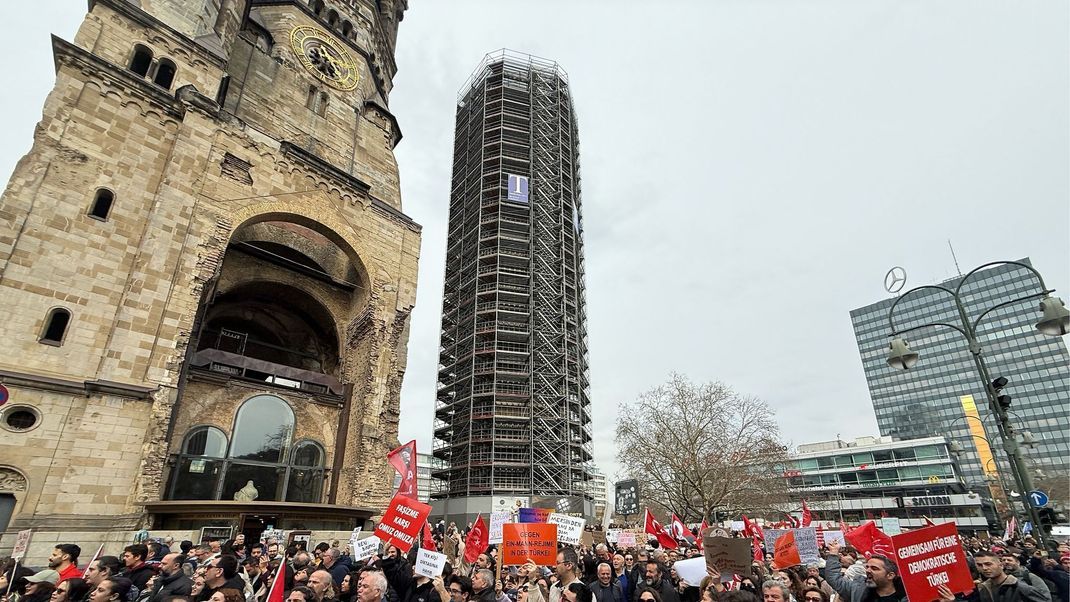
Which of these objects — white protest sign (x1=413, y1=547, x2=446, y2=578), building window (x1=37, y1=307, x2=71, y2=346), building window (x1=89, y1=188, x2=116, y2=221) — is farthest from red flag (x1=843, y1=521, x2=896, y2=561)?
building window (x1=89, y1=188, x2=116, y2=221)

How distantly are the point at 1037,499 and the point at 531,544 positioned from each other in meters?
9.84

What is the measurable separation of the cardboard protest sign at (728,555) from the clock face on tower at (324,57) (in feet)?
94.7

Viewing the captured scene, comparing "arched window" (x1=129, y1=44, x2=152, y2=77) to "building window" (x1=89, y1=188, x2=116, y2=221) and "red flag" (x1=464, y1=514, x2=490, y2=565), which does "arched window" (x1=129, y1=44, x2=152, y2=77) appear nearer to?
"building window" (x1=89, y1=188, x2=116, y2=221)

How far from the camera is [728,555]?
6.92 m

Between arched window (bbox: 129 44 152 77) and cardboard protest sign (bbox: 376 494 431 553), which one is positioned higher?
arched window (bbox: 129 44 152 77)

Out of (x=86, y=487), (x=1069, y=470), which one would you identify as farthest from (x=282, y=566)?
(x=1069, y=470)

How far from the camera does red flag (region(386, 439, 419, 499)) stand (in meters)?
12.0

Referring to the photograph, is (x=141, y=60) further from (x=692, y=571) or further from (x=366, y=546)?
(x=692, y=571)

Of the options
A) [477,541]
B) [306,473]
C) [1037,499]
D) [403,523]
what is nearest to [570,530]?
[477,541]

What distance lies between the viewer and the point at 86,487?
13086 millimetres

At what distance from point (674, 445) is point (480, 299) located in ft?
74.5

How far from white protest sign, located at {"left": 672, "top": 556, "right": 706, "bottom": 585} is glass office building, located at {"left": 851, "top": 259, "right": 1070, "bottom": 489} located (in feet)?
329

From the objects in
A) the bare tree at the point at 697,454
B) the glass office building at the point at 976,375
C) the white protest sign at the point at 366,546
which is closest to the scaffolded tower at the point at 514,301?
the bare tree at the point at 697,454

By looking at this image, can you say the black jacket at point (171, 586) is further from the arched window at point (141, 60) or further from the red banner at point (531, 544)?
the arched window at point (141, 60)
